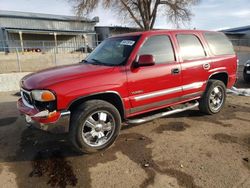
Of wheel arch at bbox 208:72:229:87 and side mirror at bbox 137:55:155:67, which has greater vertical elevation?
side mirror at bbox 137:55:155:67

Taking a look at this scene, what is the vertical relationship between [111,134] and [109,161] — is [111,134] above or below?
above

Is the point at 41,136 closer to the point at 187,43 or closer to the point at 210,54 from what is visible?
the point at 187,43

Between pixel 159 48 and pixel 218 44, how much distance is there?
6.00 ft

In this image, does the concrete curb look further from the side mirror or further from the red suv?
the side mirror

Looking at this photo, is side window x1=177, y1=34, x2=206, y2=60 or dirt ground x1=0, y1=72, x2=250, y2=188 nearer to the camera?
dirt ground x1=0, y1=72, x2=250, y2=188

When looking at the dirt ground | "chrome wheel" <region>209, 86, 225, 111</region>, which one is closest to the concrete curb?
the dirt ground

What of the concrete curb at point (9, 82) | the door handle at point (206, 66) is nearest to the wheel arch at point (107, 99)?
the door handle at point (206, 66)

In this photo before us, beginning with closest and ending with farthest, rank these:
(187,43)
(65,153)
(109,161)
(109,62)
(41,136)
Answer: (109,161) < (65,153) < (109,62) < (41,136) < (187,43)

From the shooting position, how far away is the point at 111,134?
399cm

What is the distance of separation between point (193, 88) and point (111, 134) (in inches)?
82.1

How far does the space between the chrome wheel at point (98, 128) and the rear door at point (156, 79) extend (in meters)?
0.52

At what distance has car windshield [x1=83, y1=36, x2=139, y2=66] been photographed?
4277mm

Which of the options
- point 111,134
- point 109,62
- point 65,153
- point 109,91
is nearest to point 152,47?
point 109,62

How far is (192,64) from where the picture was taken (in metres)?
4.90
